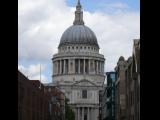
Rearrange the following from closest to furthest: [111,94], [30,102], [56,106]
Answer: [30,102]
[111,94]
[56,106]

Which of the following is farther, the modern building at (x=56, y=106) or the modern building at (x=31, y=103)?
the modern building at (x=56, y=106)

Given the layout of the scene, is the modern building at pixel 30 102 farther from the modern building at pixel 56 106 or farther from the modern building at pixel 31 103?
the modern building at pixel 56 106

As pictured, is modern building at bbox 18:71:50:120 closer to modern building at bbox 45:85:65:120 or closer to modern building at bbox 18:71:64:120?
modern building at bbox 18:71:64:120

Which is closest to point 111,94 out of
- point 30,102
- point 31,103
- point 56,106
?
point 56,106

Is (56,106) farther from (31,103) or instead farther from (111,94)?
(31,103)

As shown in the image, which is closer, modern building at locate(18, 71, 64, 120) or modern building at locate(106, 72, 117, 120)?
modern building at locate(18, 71, 64, 120)

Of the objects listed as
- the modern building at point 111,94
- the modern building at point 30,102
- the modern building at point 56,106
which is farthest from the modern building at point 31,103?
the modern building at point 111,94

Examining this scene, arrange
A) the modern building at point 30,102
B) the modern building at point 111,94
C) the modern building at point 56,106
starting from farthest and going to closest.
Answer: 1. the modern building at point 56,106
2. the modern building at point 111,94
3. the modern building at point 30,102

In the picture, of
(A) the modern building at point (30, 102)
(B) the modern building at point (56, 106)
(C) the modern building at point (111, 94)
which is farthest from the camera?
(B) the modern building at point (56, 106)

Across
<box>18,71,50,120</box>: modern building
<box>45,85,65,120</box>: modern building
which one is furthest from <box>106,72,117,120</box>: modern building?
<box>18,71,50,120</box>: modern building
